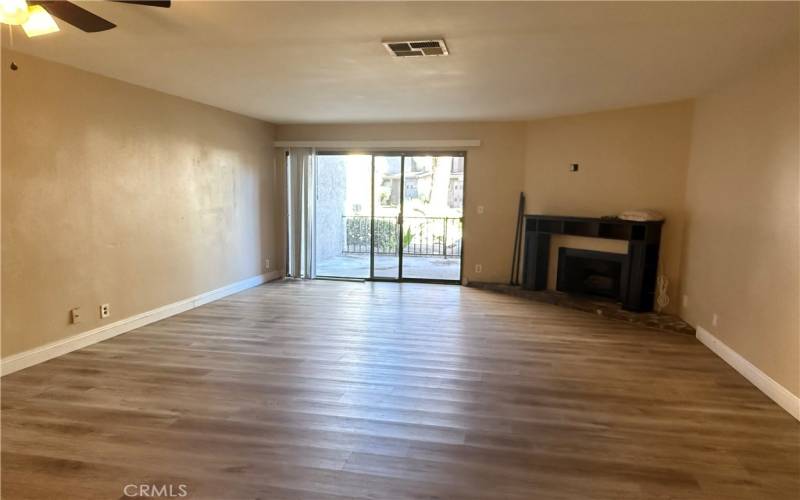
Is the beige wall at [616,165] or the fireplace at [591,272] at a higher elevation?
the beige wall at [616,165]

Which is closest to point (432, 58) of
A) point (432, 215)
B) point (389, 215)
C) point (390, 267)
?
point (389, 215)

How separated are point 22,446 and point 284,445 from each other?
1.38 meters

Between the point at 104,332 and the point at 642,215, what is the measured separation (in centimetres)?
557

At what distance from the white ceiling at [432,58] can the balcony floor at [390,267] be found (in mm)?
3299

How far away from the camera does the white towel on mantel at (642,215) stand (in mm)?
4973

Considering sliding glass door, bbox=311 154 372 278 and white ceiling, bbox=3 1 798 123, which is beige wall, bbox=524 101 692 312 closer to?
white ceiling, bbox=3 1 798 123

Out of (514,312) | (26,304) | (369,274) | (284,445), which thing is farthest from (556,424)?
(369,274)

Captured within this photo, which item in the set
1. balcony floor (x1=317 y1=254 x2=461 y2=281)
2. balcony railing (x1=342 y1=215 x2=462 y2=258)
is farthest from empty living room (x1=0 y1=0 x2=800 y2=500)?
balcony railing (x1=342 y1=215 x2=462 y2=258)

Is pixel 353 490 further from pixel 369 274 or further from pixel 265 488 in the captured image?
pixel 369 274

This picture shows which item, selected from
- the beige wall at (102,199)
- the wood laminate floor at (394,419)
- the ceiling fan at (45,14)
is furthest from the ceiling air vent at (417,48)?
the beige wall at (102,199)

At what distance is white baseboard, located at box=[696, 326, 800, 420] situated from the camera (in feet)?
9.46

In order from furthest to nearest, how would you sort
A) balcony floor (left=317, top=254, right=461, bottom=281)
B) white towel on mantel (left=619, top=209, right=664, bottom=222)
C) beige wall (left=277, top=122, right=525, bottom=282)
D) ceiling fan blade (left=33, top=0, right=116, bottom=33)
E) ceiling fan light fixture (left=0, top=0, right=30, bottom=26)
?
balcony floor (left=317, top=254, right=461, bottom=281)
beige wall (left=277, top=122, right=525, bottom=282)
white towel on mantel (left=619, top=209, right=664, bottom=222)
ceiling fan blade (left=33, top=0, right=116, bottom=33)
ceiling fan light fixture (left=0, top=0, right=30, bottom=26)

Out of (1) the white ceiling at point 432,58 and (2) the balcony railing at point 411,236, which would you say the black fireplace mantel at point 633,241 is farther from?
(2) the balcony railing at point 411,236

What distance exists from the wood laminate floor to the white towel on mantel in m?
1.29
